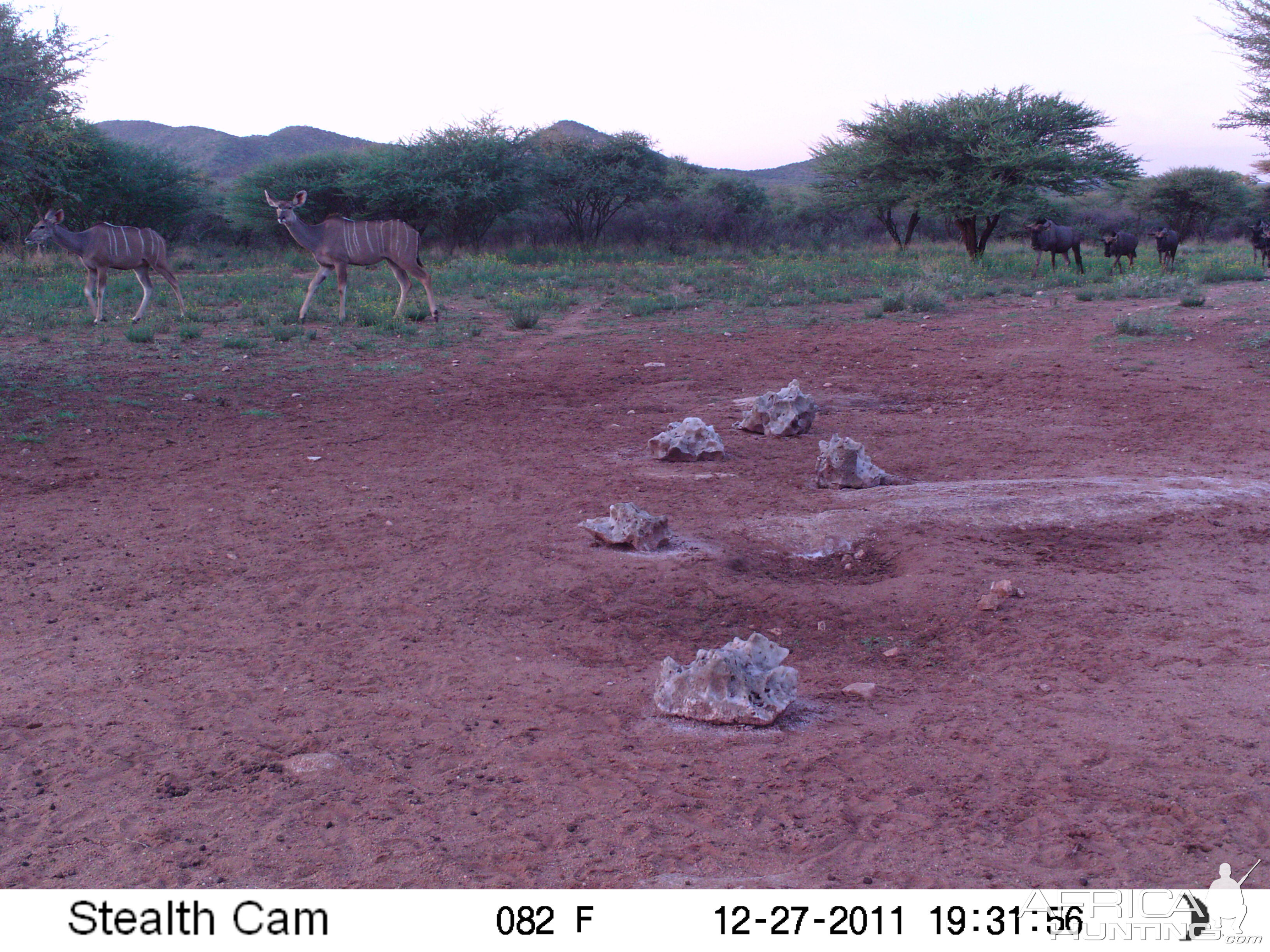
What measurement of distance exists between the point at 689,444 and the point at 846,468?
1325mm

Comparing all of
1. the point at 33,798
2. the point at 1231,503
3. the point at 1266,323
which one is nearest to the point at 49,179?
the point at 33,798

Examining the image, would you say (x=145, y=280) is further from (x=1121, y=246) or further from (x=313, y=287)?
(x=1121, y=246)

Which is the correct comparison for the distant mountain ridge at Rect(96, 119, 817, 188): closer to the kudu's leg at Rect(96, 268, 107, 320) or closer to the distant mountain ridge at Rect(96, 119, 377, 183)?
the distant mountain ridge at Rect(96, 119, 377, 183)

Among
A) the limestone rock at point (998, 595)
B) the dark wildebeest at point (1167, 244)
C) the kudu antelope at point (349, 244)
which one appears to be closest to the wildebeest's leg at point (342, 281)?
the kudu antelope at point (349, 244)

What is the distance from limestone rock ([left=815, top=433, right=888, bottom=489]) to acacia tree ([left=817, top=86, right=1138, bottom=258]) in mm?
19737

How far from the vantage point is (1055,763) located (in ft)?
10.1

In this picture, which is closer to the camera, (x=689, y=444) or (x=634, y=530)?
(x=634, y=530)

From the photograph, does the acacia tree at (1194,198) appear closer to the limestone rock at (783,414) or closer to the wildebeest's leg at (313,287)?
the wildebeest's leg at (313,287)

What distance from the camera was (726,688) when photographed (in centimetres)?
345

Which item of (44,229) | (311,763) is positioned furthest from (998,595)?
(44,229)

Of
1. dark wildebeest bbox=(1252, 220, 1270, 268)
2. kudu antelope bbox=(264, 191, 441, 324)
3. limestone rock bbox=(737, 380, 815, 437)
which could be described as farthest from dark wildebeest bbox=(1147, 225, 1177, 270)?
limestone rock bbox=(737, 380, 815, 437)

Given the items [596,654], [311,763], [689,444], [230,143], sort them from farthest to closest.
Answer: [230,143], [689,444], [596,654], [311,763]

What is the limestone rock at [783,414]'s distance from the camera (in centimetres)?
818

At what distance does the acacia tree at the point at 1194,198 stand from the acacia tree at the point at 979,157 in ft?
51.5
